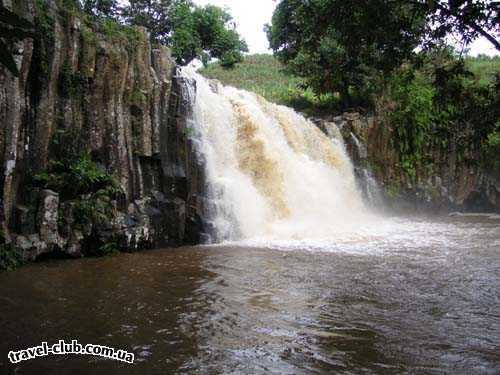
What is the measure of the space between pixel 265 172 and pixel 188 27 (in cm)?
1332

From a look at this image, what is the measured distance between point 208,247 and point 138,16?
667 inches

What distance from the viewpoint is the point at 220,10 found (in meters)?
28.6

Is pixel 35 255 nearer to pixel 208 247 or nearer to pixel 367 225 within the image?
pixel 208 247

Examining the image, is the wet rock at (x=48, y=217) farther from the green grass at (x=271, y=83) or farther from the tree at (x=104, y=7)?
the green grass at (x=271, y=83)

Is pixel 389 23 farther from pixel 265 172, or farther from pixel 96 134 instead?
pixel 265 172

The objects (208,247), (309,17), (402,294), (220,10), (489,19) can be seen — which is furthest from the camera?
(220,10)

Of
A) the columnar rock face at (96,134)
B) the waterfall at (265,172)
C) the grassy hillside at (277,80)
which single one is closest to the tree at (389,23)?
the columnar rock face at (96,134)

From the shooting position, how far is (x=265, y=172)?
15781 millimetres

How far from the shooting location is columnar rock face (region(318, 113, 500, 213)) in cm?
2152

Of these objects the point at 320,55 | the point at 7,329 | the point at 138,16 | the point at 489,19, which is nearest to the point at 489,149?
the point at 320,55

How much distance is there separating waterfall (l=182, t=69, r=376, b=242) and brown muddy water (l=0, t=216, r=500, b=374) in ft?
12.0

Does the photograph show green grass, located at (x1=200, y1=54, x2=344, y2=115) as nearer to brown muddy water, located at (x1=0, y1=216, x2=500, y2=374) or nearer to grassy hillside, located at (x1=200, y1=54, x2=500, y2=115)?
grassy hillside, located at (x1=200, y1=54, x2=500, y2=115)

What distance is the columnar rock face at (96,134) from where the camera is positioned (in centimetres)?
936

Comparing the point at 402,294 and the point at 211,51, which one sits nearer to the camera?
the point at 402,294
